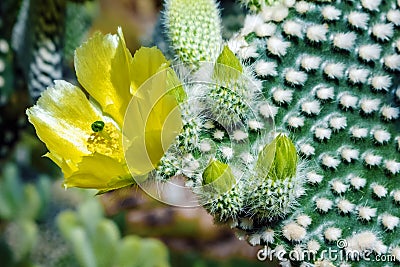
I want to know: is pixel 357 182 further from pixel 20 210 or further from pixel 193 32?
pixel 20 210

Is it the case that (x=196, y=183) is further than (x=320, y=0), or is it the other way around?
(x=320, y=0)

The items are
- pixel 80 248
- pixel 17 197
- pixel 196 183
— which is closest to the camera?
pixel 196 183

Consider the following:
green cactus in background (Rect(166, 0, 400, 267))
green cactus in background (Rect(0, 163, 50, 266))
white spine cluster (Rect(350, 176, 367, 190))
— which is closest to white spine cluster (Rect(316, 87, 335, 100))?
green cactus in background (Rect(166, 0, 400, 267))

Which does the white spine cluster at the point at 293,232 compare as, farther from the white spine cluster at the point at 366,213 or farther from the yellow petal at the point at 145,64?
the yellow petal at the point at 145,64

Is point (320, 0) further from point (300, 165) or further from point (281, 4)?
point (300, 165)

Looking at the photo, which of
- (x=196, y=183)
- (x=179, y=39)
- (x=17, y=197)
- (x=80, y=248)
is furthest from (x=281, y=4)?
(x=17, y=197)

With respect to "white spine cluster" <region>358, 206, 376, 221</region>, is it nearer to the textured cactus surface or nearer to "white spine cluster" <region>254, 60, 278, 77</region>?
the textured cactus surface

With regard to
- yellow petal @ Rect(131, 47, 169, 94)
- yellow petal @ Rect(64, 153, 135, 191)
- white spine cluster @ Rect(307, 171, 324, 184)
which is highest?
yellow petal @ Rect(131, 47, 169, 94)
